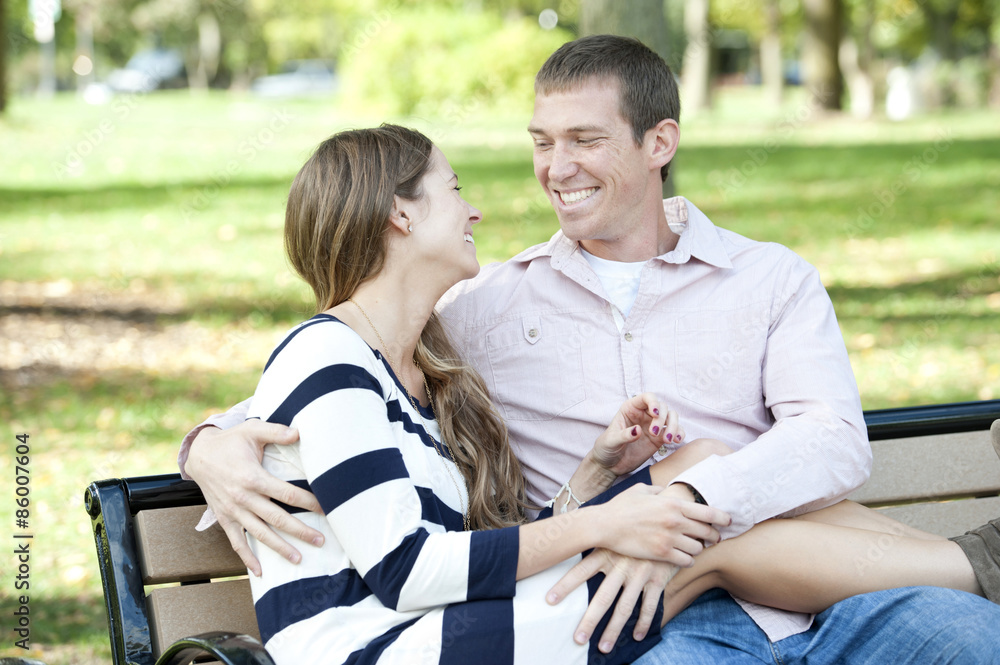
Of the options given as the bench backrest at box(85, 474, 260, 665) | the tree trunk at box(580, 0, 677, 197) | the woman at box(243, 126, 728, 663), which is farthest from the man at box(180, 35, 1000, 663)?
the tree trunk at box(580, 0, 677, 197)

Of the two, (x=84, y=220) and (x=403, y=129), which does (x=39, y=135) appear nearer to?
(x=84, y=220)

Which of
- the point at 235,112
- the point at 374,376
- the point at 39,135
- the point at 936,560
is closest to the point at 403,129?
the point at 374,376

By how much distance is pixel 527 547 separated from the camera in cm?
228

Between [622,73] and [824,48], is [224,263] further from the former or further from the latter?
[824,48]

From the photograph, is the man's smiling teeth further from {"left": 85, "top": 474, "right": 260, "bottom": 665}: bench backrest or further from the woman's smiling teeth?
{"left": 85, "top": 474, "right": 260, "bottom": 665}: bench backrest

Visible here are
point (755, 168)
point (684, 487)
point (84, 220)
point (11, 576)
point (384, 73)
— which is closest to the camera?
point (684, 487)

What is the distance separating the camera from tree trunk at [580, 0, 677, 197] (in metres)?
5.73

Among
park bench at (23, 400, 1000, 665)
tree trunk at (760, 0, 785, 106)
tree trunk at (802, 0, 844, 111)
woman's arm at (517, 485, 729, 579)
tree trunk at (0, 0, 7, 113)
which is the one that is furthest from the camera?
tree trunk at (760, 0, 785, 106)

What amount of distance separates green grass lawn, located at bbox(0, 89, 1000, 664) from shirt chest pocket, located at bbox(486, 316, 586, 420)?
64cm

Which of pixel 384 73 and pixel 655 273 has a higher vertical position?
pixel 384 73

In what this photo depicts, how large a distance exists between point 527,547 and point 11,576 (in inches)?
131

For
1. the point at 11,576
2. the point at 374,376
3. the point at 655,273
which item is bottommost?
the point at 11,576

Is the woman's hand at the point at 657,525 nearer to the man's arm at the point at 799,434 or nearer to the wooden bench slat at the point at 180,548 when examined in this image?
the man's arm at the point at 799,434

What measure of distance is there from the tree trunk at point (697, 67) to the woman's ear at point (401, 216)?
80.1 ft
